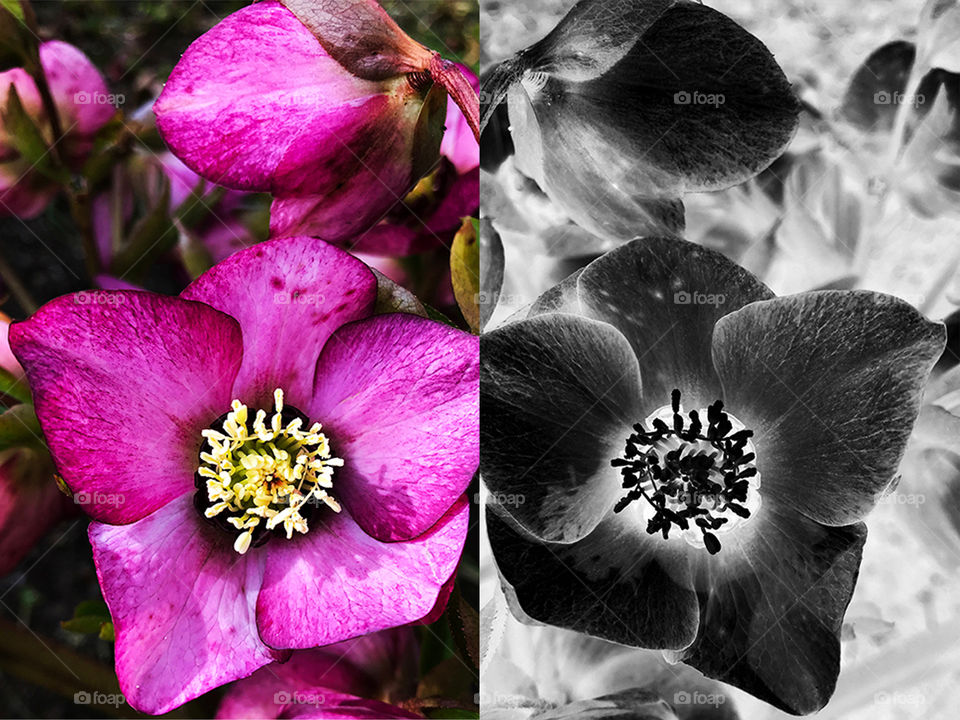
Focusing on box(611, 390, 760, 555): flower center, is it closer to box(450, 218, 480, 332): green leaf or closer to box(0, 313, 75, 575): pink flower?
box(450, 218, 480, 332): green leaf

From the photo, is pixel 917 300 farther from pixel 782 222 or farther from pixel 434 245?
pixel 434 245

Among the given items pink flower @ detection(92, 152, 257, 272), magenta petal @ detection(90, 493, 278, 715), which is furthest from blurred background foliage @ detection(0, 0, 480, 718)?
magenta petal @ detection(90, 493, 278, 715)

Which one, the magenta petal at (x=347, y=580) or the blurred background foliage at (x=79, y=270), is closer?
the magenta petal at (x=347, y=580)

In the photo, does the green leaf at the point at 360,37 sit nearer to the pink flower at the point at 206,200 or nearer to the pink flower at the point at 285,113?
the pink flower at the point at 285,113

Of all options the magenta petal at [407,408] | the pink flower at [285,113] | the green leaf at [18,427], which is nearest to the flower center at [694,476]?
the magenta petal at [407,408]

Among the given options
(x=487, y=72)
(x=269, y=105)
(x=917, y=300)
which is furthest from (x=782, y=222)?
(x=269, y=105)

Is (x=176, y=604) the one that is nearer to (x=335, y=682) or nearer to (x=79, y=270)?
(x=335, y=682)
